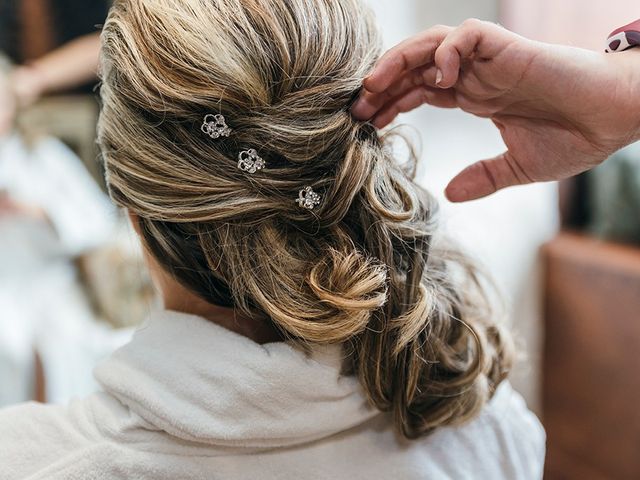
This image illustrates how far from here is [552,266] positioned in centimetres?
215

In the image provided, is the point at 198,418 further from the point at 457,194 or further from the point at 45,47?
the point at 45,47

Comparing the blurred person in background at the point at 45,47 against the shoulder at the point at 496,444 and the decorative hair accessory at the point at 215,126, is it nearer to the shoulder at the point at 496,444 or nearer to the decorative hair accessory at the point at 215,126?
the decorative hair accessory at the point at 215,126

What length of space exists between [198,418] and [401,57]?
0.43 metres

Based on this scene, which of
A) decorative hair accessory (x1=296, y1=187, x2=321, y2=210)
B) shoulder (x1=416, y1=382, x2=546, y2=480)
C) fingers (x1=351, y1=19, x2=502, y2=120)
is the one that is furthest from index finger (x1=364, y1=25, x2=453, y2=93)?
shoulder (x1=416, y1=382, x2=546, y2=480)

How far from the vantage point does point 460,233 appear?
1579mm

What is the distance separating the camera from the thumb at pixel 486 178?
886 mm

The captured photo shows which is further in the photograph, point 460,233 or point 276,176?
point 460,233

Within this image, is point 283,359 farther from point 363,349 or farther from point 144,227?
point 144,227

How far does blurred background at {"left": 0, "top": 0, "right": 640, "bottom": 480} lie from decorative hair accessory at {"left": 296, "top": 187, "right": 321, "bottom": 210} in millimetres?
872

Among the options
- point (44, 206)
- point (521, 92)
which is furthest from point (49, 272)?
point (521, 92)

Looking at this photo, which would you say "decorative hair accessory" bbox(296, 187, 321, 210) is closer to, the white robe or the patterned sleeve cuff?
the white robe

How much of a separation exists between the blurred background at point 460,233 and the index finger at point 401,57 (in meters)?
0.80

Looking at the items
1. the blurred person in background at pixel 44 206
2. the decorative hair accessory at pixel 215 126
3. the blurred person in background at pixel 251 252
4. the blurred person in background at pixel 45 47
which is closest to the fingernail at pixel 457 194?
the blurred person in background at pixel 251 252

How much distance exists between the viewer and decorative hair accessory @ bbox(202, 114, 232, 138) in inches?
27.6
